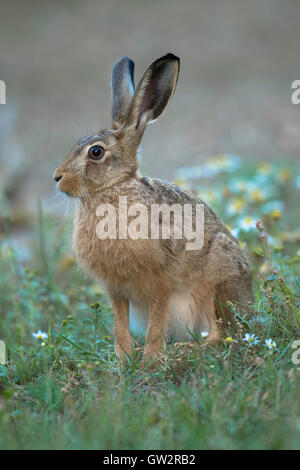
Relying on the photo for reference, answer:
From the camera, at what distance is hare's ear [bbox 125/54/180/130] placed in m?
4.25

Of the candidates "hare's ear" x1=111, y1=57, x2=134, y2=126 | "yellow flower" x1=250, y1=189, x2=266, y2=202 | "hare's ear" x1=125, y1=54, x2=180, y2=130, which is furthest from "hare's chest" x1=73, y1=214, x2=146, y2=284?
"yellow flower" x1=250, y1=189, x2=266, y2=202

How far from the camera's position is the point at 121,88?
15.8 feet

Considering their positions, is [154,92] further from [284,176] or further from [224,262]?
[284,176]

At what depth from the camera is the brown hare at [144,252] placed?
13.7 feet

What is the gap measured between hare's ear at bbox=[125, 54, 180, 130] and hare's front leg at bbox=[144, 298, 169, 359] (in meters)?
1.44

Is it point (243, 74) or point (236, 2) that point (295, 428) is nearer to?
point (243, 74)

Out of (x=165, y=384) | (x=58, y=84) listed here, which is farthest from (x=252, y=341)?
(x=58, y=84)

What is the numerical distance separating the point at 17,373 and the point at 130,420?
1.41 m

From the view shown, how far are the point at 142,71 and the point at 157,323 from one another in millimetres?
11679

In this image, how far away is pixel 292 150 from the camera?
1141 centimetres

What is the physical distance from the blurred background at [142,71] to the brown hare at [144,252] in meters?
5.41

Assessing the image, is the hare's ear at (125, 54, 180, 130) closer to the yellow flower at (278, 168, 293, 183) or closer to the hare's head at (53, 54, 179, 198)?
the hare's head at (53, 54, 179, 198)

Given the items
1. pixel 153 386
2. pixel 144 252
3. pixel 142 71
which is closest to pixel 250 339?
pixel 153 386

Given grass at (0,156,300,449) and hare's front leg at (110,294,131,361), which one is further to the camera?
hare's front leg at (110,294,131,361)
